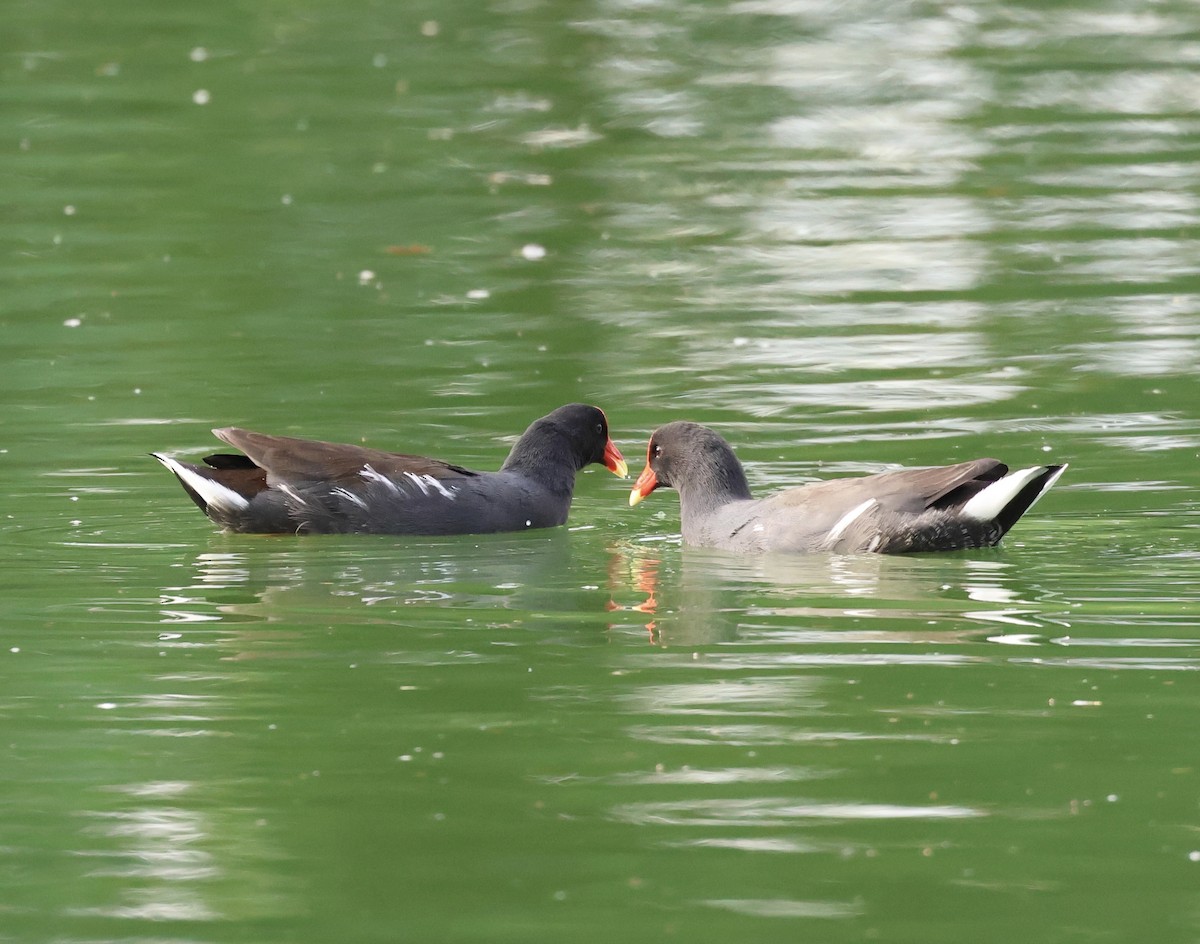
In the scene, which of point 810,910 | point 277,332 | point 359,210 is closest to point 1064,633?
point 810,910

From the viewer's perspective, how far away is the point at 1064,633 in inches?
295

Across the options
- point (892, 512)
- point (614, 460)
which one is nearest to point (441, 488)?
point (614, 460)

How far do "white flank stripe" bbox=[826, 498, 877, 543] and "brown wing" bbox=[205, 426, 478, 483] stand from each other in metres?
1.82

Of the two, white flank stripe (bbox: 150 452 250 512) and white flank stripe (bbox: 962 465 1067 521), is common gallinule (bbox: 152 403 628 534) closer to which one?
white flank stripe (bbox: 150 452 250 512)

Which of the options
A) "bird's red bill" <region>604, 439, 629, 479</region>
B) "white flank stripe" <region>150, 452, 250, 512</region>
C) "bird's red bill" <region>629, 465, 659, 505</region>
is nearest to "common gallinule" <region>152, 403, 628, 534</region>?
"white flank stripe" <region>150, 452, 250, 512</region>

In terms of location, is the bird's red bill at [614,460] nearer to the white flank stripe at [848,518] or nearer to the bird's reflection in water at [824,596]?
the bird's reflection in water at [824,596]

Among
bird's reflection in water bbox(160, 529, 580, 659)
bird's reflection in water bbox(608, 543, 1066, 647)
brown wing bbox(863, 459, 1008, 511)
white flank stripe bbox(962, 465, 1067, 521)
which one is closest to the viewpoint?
bird's reflection in water bbox(608, 543, 1066, 647)

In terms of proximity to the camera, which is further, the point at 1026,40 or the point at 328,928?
the point at 1026,40

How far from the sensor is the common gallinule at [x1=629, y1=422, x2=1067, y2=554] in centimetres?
878

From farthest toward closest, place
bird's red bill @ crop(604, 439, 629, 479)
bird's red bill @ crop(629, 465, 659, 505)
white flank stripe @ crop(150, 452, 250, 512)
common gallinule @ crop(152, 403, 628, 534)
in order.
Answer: bird's red bill @ crop(604, 439, 629, 479) → bird's red bill @ crop(629, 465, 659, 505) → common gallinule @ crop(152, 403, 628, 534) → white flank stripe @ crop(150, 452, 250, 512)

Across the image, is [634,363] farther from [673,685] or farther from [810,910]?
[810,910]

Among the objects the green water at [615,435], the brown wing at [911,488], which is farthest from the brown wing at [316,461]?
the brown wing at [911,488]

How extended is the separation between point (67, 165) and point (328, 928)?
1434 centimetres

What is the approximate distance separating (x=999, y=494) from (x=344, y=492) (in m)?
2.88
